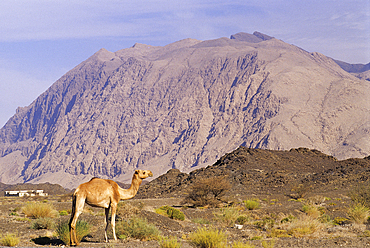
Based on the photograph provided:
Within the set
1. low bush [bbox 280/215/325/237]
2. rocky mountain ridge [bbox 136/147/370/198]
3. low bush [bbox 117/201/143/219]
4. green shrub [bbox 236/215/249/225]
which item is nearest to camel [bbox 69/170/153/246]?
low bush [bbox 117/201/143/219]

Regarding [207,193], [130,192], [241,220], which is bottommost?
[207,193]

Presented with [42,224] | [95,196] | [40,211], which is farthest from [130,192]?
[40,211]

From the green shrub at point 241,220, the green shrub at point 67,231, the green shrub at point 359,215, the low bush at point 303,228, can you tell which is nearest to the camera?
the green shrub at point 67,231

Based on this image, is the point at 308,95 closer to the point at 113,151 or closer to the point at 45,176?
the point at 113,151

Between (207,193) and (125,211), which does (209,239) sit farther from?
(207,193)

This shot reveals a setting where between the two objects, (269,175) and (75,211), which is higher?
(75,211)

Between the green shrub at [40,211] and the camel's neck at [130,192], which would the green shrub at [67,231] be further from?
the green shrub at [40,211]

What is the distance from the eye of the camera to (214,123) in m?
185

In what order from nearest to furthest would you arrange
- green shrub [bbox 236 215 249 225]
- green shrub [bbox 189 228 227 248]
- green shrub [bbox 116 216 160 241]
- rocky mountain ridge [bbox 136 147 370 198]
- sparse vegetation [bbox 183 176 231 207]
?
green shrub [bbox 189 228 227 248], green shrub [bbox 116 216 160 241], green shrub [bbox 236 215 249 225], sparse vegetation [bbox 183 176 231 207], rocky mountain ridge [bbox 136 147 370 198]

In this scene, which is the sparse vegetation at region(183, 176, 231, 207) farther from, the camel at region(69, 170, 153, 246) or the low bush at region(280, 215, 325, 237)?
the camel at region(69, 170, 153, 246)

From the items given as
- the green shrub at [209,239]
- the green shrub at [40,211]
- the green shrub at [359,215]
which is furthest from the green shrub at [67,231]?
the green shrub at [359,215]

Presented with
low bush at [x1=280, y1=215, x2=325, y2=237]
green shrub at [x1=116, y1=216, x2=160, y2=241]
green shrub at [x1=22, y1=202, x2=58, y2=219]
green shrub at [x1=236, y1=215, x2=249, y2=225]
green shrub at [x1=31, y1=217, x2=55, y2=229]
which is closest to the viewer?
green shrub at [x1=116, y1=216, x2=160, y2=241]

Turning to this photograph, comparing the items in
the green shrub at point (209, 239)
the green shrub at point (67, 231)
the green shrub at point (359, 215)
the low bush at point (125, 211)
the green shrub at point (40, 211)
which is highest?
the green shrub at point (209, 239)

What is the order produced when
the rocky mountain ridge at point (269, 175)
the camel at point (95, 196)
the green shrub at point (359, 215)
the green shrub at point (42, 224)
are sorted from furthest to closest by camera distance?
1. the rocky mountain ridge at point (269, 175)
2. the green shrub at point (359, 215)
3. the green shrub at point (42, 224)
4. the camel at point (95, 196)
